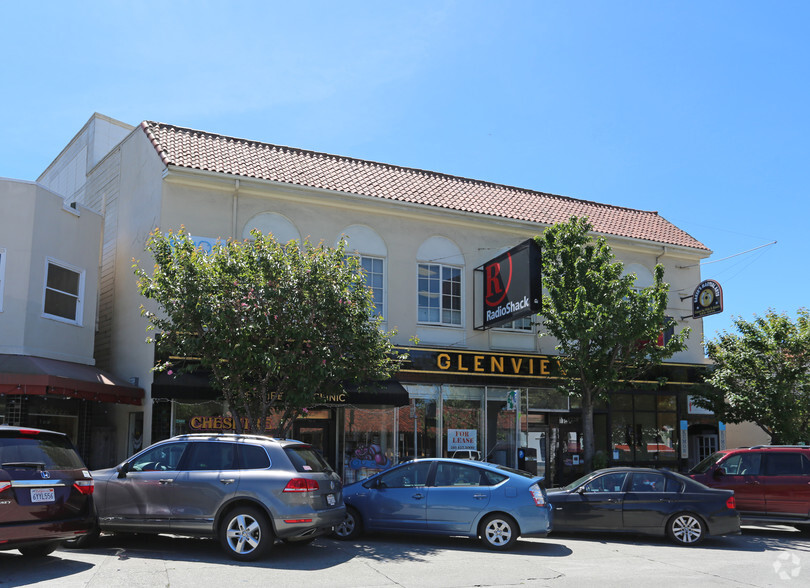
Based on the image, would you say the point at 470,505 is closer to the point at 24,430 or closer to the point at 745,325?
the point at 24,430

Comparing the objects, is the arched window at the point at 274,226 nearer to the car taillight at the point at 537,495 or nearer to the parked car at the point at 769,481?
the car taillight at the point at 537,495

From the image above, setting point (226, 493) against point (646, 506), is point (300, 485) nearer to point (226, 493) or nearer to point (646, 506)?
point (226, 493)

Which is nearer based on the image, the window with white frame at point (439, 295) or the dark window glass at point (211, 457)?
the dark window glass at point (211, 457)

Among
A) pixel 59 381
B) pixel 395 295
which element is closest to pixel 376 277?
pixel 395 295

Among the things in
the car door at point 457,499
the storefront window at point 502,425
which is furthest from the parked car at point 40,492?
the storefront window at point 502,425

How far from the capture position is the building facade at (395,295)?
656 inches

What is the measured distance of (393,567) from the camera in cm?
926

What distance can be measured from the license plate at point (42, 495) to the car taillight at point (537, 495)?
6452mm

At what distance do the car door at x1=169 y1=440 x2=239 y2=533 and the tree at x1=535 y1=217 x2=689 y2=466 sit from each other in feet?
29.0

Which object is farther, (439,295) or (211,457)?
(439,295)

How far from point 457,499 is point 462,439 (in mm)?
7450

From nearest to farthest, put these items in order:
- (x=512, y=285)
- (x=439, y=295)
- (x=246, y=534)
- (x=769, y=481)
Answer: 1. (x=246, y=534)
2. (x=769, y=481)
3. (x=512, y=285)
4. (x=439, y=295)

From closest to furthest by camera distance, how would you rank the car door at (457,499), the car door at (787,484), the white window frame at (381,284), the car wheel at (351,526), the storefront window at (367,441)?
the car door at (457,499)
the car wheel at (351,526)
the car door at (787,484)
the storefront window at (367,441)
the white window frame at (381,284)

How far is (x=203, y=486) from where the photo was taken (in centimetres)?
952
